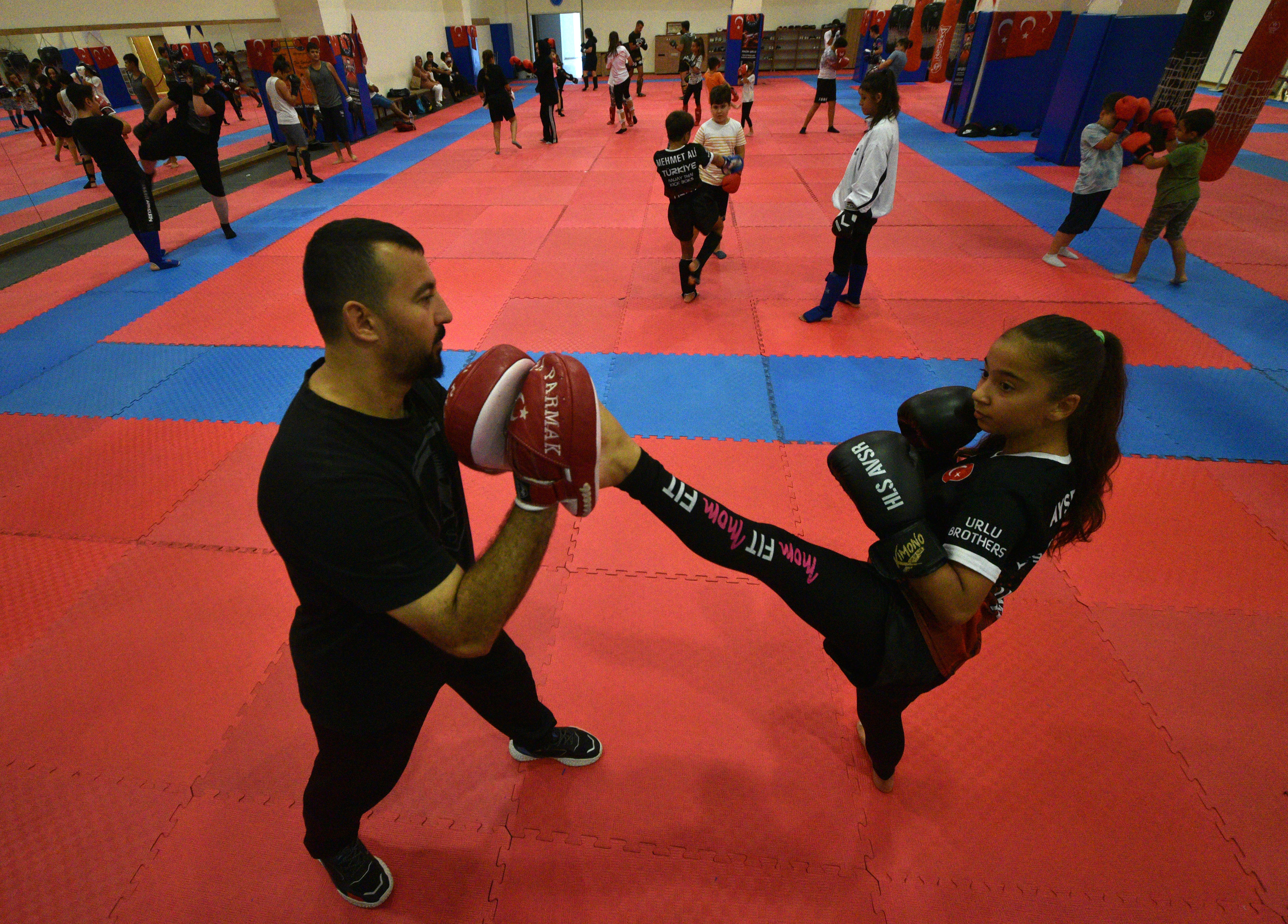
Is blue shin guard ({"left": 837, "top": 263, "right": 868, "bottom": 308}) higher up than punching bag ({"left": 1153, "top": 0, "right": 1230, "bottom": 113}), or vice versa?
punching bag ({"left": 1153, "top": 0, "right": 1230, "bottom": 113})

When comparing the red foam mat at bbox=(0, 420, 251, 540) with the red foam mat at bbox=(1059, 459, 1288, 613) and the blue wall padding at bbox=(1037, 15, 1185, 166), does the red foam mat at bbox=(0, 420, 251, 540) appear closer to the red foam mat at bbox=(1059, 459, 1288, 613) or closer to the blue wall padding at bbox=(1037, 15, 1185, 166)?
the red foam mat at bbox=(1059, 459, 1288, 613)

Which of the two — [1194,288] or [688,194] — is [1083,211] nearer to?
[1194,288]

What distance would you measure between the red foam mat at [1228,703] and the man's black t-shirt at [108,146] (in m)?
8.61

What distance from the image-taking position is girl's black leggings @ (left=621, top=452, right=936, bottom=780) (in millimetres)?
1380

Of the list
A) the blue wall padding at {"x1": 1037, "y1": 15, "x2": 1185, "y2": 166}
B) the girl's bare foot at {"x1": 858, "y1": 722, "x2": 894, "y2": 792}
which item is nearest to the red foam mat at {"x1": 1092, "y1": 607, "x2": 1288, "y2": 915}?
the girl's bare foot at {"x1": 858, "y1": 722, "x2": 894, "y2": 792}

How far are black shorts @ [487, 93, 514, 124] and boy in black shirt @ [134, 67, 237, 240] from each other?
15.4 ft

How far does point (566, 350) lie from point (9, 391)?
4.18m

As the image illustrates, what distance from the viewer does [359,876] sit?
5.88 feet

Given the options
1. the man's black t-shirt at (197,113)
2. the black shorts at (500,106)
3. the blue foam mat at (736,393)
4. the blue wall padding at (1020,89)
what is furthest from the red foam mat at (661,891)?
the blue wall padding at (1020,89)

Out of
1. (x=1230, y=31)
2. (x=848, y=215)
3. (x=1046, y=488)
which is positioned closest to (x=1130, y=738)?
(x=1046, y=488)

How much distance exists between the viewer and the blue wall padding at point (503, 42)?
21.9 meters

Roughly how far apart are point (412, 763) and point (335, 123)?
12.2 metres

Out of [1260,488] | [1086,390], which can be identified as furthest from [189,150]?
[1260,488]

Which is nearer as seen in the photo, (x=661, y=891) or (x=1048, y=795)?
(x=661, y=891)
